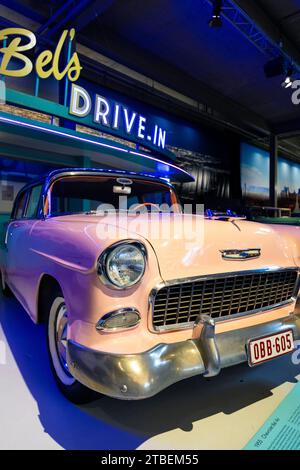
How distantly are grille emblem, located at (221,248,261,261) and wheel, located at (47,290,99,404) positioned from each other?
0.88m

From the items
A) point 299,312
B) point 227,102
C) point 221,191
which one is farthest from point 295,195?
point 299,312

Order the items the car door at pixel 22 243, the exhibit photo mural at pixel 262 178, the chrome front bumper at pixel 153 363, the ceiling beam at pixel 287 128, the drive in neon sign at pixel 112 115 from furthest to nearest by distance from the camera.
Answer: the exhibit photo mural at pixel 262 178
the ceiling beam at pixel 287 128
the drive in neon sign at pixel 112 115
the car door at pixel 22 243
the chrome front bumper at pixel 153 363

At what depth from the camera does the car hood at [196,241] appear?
1.40m

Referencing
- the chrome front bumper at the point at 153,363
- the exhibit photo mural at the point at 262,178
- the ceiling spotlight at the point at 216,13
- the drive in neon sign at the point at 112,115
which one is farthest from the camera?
the exhibit photo mural at the point at 262,178

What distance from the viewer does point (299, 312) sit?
6.16 ft

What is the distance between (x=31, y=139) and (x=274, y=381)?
587 cm

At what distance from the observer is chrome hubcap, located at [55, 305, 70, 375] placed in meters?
1.64

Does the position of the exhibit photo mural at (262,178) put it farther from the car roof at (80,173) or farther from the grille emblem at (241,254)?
the grille emblem at (241,254)

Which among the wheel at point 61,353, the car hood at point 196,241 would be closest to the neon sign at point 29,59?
the car hood at point 196,241

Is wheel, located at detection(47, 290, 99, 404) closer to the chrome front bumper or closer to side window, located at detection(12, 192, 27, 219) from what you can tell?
the chrome front bumper

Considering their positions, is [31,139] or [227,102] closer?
[31,139]

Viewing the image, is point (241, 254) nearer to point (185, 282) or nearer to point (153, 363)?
point (185, 282)

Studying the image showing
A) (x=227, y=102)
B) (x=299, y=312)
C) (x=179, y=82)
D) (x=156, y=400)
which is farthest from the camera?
(x=227, y=102)
